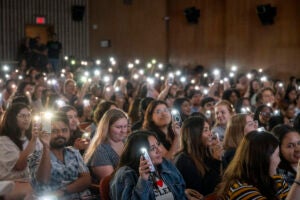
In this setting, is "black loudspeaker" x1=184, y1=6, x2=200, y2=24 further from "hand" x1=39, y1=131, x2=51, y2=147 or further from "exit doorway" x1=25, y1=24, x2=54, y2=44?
"hand" x1=39, y1=131, x2=51, y2=147

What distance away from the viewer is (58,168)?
13.7ft

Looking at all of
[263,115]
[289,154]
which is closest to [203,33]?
[263,115]

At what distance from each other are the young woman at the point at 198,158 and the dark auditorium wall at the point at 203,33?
9.67 metres

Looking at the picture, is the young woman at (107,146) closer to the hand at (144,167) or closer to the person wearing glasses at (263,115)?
the hand at (144,167)

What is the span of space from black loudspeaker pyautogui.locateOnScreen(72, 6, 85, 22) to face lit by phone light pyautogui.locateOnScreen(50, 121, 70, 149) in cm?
1675

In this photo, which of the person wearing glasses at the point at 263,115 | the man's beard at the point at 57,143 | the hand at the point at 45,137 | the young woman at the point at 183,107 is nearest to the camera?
the hand at the point at 45,137

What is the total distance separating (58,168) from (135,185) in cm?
84

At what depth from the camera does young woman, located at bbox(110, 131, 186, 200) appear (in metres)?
3.54

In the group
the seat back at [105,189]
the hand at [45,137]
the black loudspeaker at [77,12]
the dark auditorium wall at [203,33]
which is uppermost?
the black loudspeaker at [77,12]

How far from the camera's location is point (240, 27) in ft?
50.8

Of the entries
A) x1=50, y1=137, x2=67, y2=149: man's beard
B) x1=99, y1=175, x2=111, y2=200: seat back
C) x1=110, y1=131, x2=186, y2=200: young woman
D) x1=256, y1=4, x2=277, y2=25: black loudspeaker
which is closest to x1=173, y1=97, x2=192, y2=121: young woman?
x1=50, y1=137, x2=67, y2=149: man's beard

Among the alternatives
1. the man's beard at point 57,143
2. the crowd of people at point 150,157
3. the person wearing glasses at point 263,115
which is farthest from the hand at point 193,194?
the person wearing glasses at point 263,115

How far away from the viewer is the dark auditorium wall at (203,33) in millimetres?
14273

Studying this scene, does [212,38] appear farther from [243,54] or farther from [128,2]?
[128,2]
